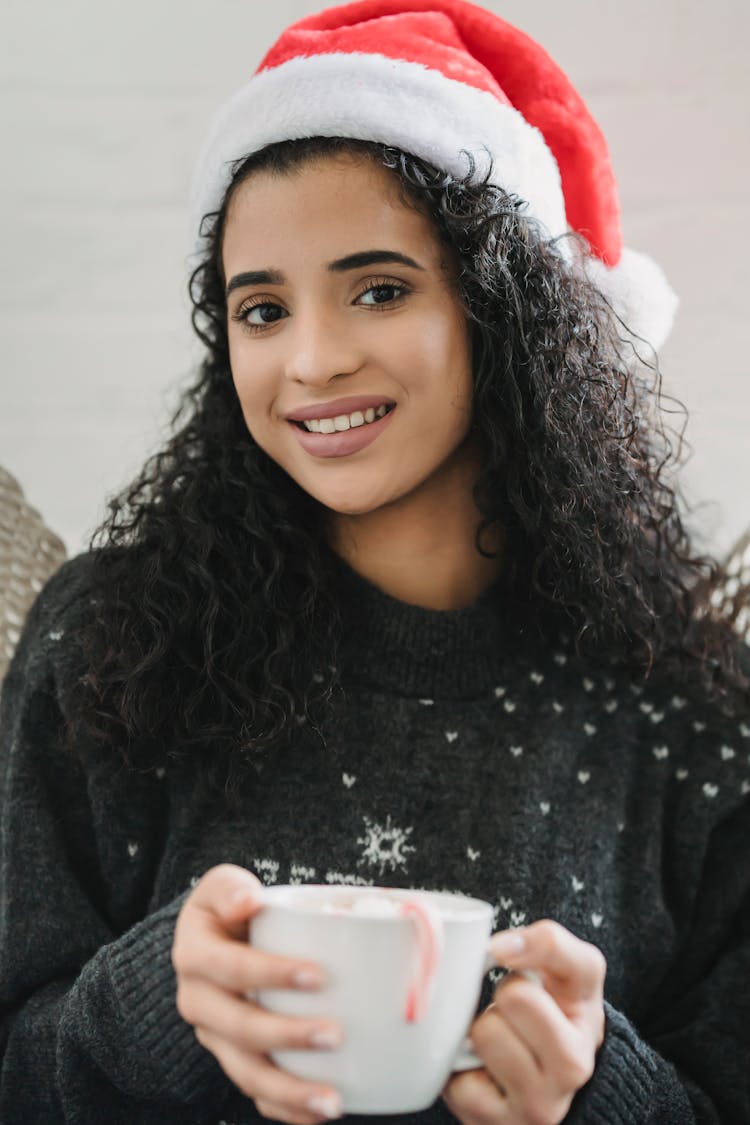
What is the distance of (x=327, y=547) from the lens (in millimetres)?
1182

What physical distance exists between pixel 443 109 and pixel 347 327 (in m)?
0.20

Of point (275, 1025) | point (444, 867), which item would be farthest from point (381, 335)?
point (275, 1025)

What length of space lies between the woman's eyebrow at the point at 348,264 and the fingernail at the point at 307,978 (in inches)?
22.4

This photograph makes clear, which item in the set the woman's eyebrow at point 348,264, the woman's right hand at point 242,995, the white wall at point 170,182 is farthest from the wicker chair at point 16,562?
the woman's right hand at point 242,995

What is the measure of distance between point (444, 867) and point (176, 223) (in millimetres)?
801

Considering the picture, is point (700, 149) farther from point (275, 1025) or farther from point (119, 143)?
point (275, 1025)

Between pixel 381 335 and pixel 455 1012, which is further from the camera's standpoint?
pixel 381 335

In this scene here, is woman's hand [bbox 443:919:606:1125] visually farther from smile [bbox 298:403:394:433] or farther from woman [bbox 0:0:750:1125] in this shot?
smile [bbox 298:403:394:433]

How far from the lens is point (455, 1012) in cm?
67

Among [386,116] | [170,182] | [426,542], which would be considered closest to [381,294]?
[386,116]

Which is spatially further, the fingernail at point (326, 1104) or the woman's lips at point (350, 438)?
the woman's lips at point (350, 438)

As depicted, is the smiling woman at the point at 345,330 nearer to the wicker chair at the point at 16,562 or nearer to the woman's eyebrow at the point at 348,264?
the woman's eyebrow at the point at 348,264

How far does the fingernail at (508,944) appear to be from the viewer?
0.70 metres

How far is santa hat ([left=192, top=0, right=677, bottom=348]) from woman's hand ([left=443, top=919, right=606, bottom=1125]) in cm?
62
